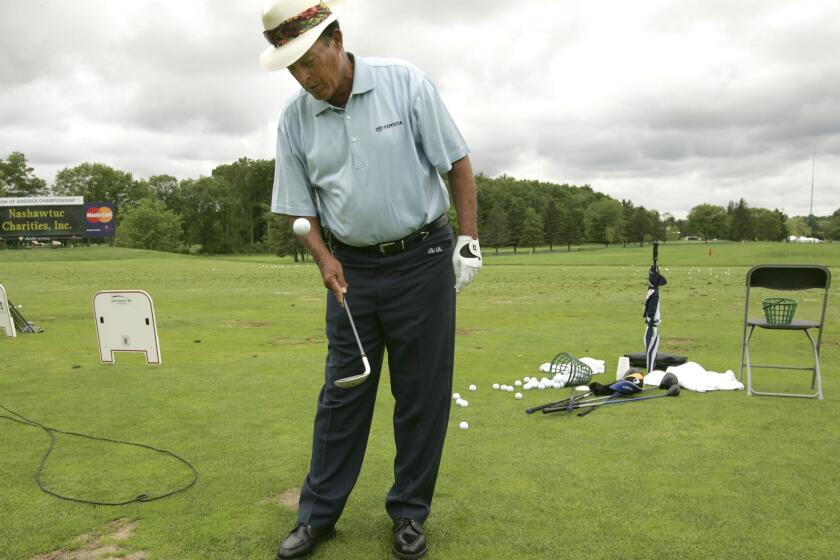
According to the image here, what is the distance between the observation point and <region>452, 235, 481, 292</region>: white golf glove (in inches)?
149

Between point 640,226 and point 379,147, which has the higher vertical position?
point 640,226

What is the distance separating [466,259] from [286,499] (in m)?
1.88

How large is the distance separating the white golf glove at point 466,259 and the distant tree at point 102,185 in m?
122

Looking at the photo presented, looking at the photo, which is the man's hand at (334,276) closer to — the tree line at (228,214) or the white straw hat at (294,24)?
the white straw hat at (294,24)

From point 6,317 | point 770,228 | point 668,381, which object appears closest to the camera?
point 668,381

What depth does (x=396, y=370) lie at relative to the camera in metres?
3.80

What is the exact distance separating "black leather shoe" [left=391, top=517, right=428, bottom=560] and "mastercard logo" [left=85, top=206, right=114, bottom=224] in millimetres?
66983

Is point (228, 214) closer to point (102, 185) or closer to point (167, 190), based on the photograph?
point (167, 190)

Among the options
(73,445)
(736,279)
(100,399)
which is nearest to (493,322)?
(100,399)

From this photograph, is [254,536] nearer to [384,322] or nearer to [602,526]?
[384,322]

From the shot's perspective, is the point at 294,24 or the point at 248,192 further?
the point at 248,192

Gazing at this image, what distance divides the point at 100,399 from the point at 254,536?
3.84 m

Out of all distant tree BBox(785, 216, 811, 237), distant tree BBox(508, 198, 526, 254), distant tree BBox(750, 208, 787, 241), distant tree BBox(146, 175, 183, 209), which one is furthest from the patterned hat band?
distant tree BBox(785, 216, 811, 237)

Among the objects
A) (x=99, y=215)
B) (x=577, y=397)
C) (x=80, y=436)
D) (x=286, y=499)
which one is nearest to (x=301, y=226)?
(x=286, y=499)
